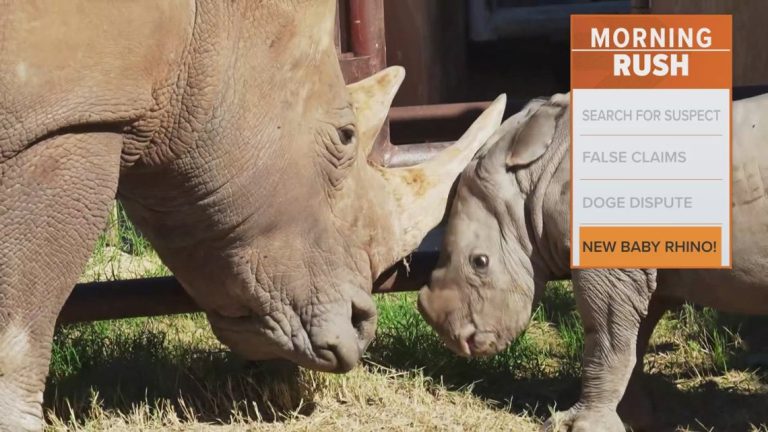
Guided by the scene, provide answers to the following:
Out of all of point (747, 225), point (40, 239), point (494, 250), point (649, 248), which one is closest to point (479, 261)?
point (494, 250)

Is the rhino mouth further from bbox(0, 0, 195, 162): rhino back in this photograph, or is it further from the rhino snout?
bbox(0, 0, 195, 162): rhino back

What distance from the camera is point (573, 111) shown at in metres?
4.98

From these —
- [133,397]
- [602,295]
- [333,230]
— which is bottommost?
[133,397]

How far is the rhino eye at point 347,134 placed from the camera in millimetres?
4434

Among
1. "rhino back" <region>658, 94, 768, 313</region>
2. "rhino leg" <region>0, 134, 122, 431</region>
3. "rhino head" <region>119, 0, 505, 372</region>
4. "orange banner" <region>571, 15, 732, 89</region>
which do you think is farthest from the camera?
"orange banner" <region>571, 15, 732, 89</region>

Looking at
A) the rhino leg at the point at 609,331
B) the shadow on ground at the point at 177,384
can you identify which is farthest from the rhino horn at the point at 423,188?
the shadow on ground at the point at 177,384

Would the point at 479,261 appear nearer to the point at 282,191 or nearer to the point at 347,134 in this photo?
the point at 347,134

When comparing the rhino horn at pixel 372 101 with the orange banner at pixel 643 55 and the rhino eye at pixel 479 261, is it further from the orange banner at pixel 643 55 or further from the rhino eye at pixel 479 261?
the orange banner at pixel 643 55

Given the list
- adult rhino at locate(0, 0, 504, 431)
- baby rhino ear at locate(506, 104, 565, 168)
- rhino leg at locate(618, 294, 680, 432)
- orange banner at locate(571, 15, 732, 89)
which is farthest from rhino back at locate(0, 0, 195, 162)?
rhino leg at locate(618, 294, 680, 432)

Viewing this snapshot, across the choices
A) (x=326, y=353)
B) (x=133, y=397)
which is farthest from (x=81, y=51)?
(x=133, y=397)

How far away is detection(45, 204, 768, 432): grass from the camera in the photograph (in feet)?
16.7

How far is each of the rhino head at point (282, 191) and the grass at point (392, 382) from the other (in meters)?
0.48

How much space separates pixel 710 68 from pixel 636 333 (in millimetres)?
1002

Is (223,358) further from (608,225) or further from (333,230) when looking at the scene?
(608,225)
